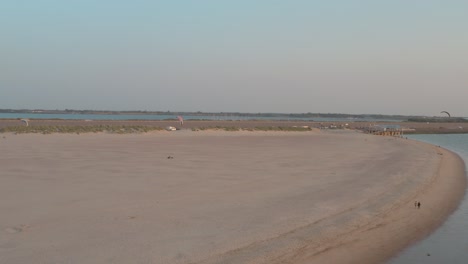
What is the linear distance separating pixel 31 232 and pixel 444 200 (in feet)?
39.8

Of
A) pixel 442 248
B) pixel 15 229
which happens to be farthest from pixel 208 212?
pixel 442 248

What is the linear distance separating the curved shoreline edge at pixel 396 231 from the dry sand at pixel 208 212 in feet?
0.12

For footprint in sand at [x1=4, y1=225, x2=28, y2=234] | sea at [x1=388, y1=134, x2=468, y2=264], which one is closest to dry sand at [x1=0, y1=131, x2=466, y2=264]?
footprint in sand at [x1=4, y1=225, x2=28, y2=234]

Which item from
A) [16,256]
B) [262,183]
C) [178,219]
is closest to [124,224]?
[178,219]

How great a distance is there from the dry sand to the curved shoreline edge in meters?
0.04

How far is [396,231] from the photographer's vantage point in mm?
Result: 10461

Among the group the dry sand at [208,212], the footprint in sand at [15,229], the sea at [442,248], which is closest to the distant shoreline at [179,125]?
the dry sand at [208,212]

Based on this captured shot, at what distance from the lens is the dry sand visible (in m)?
7.80

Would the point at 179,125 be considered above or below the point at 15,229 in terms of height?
below

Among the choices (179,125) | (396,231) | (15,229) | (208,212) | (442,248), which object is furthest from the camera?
(179,125)

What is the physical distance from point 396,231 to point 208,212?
4.09m

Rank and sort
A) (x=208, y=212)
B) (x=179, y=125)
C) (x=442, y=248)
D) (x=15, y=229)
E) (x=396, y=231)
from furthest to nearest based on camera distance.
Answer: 1. (x=179, y=125)
2. (x=208, y=212)
3. (x=396, y=231)
4. (x=442, y=248)
5. (x=15, y=229)

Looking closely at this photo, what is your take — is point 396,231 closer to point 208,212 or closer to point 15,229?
point 208,212

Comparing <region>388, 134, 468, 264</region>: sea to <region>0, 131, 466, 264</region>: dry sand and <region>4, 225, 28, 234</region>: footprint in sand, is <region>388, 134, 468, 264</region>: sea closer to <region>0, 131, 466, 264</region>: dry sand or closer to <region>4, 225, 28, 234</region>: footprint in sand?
<region>0, 131, 466, 264</region>: dry sand
